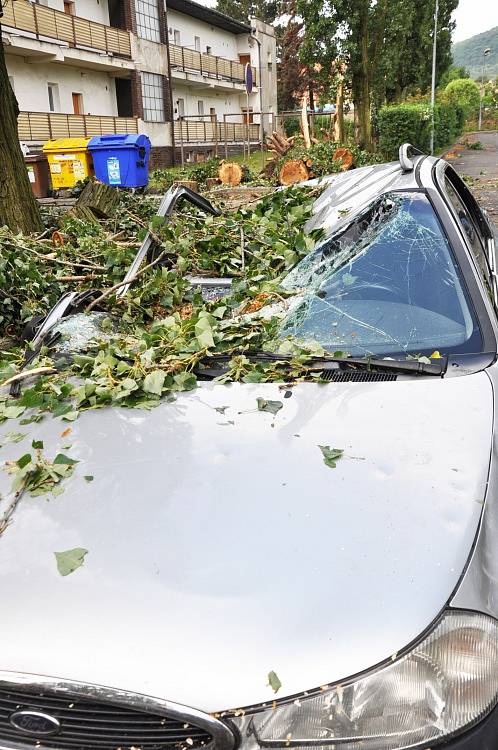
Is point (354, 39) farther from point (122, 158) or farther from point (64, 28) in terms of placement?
point (64, 28)

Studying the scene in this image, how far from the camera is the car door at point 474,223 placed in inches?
123

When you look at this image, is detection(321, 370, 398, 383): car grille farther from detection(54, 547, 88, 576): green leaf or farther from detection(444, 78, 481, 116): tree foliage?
detection(444, 78, 481, 116): tree foliage

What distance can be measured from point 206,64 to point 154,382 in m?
37.0

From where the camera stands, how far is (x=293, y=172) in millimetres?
13742

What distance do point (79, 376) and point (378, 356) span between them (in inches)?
42.3

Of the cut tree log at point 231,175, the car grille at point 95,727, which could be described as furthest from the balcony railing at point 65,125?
the car grille at point 95,727

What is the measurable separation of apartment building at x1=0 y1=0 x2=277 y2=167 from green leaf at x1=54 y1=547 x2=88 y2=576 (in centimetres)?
2088

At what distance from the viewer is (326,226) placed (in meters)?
3.38

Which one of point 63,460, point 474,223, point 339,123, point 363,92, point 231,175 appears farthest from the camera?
point 363,92

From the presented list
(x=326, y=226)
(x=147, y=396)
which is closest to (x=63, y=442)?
(x=147, y=396)

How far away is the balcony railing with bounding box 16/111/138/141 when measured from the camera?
74.0 feet

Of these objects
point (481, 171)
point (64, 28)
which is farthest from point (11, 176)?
point (64, 28)

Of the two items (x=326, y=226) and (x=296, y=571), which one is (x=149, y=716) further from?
(x=326, y=226)

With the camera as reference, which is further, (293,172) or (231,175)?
(231,175)
